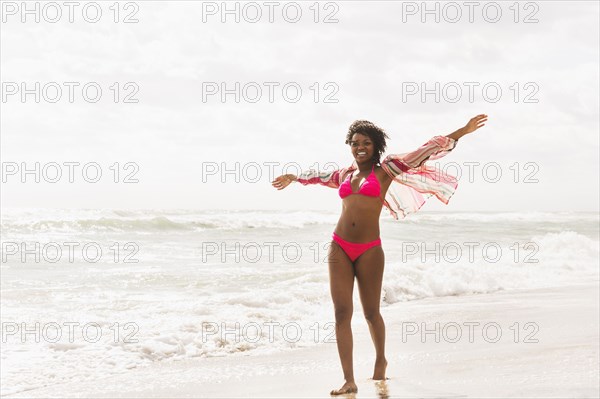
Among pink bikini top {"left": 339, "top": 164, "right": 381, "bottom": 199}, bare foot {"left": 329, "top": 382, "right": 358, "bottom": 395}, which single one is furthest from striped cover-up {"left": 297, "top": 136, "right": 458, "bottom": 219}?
bare foot {"left": 329, "top": 382, "right": 358, "bottom": 395}

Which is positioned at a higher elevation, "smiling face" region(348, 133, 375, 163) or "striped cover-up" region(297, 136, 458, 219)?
"smiling face" region(348, 133, 375, 163)

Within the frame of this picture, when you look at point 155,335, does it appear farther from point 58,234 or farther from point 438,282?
point 58,234

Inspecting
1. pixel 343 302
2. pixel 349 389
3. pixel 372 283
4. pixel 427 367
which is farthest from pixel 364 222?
pixel 427 367

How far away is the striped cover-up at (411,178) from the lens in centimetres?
484

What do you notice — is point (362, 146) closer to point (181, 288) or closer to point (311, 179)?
point (311, 179)

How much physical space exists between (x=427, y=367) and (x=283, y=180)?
8.24 feet

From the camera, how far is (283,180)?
550 cm

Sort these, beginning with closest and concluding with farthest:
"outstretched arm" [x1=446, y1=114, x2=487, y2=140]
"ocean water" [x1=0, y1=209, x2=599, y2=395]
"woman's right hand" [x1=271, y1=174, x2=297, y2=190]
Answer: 1. "outstretched arm" [x1=446, y1=114, x2=487, y2=140]
2. "woman's right hand" [x1=271, y1=174, x2=297, y2=190]
3. "ocean water" [x1=0, y1=209, x2=599, y2=395]

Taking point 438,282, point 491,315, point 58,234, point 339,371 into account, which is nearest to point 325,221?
point 58,234

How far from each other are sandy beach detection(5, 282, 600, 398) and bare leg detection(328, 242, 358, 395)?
8.1 inches

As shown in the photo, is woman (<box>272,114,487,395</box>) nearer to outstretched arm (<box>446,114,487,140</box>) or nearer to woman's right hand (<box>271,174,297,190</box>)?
outstretched arm (<box>446,114,487,140</box>)

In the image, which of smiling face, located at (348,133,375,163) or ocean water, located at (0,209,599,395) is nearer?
smiling face, located at (348,133,375,163)

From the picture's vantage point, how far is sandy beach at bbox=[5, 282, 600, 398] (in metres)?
5.38

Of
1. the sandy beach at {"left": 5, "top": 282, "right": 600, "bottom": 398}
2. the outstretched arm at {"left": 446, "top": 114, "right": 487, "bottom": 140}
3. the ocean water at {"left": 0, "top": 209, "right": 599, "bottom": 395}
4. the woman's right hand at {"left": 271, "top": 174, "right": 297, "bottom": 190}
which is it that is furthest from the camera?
the ocean water at {"left": 0, "top": 209, "right": 599, "bottom": 395}
